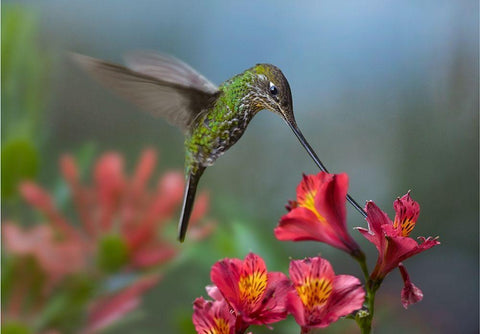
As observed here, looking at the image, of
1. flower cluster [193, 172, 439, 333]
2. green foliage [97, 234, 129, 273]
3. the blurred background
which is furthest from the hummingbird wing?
the blurred background

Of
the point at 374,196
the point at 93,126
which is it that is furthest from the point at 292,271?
the point at 93,126

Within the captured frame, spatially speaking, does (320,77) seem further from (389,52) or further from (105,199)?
(105,199)

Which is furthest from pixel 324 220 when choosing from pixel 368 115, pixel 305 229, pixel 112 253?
pixel 368 115

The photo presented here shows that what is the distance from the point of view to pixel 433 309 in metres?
0.95

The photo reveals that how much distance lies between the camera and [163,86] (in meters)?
0.36

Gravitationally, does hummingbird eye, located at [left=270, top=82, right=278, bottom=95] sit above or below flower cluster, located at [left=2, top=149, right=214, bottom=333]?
below

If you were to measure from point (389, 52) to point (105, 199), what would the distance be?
453 millimetres

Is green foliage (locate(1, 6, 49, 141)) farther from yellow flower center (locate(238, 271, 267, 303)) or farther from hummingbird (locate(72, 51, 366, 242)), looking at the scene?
yellow flower center (locate(238, 271, 267, 303))

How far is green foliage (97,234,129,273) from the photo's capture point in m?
0.69

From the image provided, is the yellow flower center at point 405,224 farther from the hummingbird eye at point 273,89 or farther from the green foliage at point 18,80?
the green foliage at point 18,80

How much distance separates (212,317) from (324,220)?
0.20ft

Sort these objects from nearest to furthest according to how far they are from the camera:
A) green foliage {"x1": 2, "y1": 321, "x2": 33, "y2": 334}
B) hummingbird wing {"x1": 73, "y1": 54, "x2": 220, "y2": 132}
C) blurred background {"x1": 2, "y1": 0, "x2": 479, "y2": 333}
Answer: hummingbird wing {"x1": 73, "y1": 54, "x2": 220, "y2": 132} → green foliage {"x1": 2, "y1": 321, "x2": 33, "y2": 334} → blurred background {"x1": 2, "y1": 0, "x2": 479, "y2": 333}

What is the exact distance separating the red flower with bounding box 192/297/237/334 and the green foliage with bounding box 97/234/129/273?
1.42 ft

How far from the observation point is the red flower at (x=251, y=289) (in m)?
0.25
